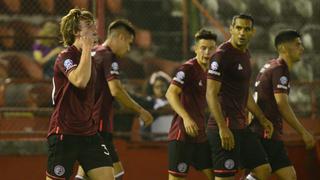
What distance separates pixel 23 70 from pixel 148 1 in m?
2.95

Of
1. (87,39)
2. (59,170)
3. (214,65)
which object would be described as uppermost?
(87,39)

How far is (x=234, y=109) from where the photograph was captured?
375 inches

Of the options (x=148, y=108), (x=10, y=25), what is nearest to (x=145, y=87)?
(x=148, y=108)

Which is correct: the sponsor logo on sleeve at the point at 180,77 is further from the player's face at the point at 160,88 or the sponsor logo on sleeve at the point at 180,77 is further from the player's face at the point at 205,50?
the player's face at the point at 160,88

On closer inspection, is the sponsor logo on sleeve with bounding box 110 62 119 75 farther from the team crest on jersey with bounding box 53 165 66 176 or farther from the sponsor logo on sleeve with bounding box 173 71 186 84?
the team crest on jersey with bounding box 53 165 66 176

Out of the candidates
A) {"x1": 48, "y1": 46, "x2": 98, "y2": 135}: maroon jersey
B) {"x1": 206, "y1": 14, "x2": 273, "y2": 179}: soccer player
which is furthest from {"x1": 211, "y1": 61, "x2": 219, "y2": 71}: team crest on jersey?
{"x1": 48, "y1": 46, "x2": 98, "y2": 135}: maroon jersey

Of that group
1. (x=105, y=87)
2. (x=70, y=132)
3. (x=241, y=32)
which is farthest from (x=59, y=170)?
(x=241, y=32)

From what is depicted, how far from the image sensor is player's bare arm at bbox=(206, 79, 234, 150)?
915 cm

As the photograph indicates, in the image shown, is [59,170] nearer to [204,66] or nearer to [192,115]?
[192,115]

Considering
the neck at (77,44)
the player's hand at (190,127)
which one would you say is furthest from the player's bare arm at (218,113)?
the neck at (77,44)

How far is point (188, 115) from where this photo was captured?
979 cm

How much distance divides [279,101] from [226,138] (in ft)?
3.04

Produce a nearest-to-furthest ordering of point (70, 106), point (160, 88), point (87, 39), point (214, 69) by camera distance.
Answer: point (87, 39) → point (70, 106) → point (214, 69) → point (160, 88)

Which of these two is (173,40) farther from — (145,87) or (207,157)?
(207,157)
